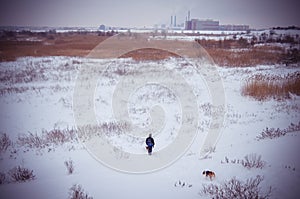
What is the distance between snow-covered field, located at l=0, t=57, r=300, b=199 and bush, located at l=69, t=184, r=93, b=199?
0.32 feet

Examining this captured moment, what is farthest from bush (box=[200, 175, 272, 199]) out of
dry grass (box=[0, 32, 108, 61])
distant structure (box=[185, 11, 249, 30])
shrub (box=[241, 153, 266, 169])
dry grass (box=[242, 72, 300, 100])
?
distant structure (box=[185, 11, 249, 30])

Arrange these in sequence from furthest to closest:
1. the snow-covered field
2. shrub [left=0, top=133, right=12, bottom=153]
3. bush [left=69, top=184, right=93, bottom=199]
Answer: shrub [left=0, top=133, right=12, bottom=153], the snow-covered field, bush [left=69, top=184, right=93, bottom=199]

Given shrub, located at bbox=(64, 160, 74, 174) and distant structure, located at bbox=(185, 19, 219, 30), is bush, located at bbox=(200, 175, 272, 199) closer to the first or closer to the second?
shrub, located at bbox=(64, 160, 74, 174)

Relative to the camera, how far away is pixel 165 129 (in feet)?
29.1

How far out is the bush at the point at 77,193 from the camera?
4406 millimetres

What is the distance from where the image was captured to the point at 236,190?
165 inches

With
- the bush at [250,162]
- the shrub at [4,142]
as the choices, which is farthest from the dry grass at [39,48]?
the bush at [250,162]

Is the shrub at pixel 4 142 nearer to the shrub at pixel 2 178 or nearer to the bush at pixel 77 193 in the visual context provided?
the shrub at pixel 2 178

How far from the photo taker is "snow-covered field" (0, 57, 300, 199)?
484 cm

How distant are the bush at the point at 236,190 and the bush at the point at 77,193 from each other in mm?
2401

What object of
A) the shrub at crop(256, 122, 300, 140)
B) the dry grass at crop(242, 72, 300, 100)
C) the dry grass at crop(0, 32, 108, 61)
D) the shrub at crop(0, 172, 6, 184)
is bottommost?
the shrub at crop(0, 172, 6, 184)

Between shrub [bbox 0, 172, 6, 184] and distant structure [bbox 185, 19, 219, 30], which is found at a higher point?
distant structure [bbox 185, 19, 219, 30]

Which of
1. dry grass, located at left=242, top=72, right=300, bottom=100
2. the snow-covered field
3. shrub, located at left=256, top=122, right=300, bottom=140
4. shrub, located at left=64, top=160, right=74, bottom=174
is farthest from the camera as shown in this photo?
dry grass, located at left=242, top=72, right=300, bottom=100

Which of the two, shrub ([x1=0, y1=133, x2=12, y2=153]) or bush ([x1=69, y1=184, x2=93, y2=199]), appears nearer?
bush ([x1=69, y1=184, x2=93, y2=199])
